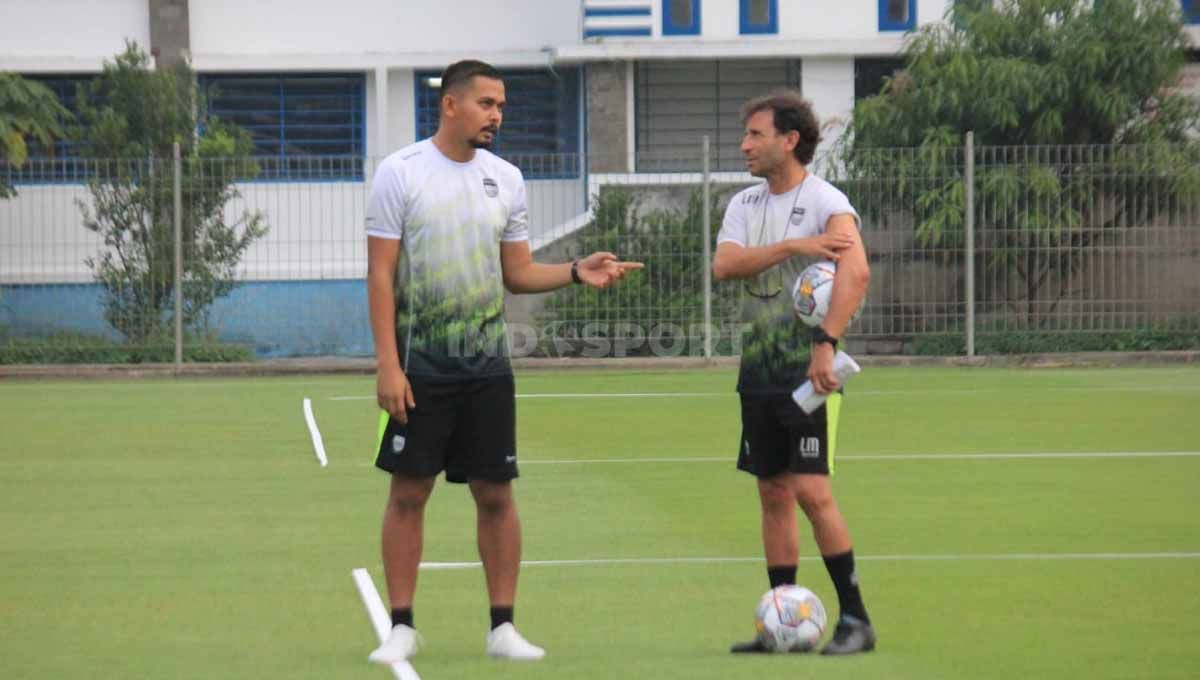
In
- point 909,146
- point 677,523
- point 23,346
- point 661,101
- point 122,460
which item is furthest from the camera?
point 661,101

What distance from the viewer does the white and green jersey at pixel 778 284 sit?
7129 mm

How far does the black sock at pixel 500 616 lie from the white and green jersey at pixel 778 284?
3.85ft

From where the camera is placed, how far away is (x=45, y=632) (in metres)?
7.40

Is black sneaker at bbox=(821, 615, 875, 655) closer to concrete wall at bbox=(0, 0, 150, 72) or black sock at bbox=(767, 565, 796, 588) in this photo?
black sock at bbox=(767, 565, 796, 588)

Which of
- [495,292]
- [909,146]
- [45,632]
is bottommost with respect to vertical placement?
[45,632]

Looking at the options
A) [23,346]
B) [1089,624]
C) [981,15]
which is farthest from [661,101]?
[1089,624]

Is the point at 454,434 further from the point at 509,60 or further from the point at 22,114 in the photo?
the point at 509,60

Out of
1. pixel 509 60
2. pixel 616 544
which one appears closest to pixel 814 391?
pixel 616 544

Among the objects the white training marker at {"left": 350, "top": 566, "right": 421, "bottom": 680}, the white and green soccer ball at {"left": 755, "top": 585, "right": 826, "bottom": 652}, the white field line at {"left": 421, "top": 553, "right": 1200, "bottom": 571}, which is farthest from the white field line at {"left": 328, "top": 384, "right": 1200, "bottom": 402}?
the white and green soccer ball at {"left": 755, "top": 585, "right": 826, "bottom": 652}

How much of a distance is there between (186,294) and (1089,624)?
651 inches

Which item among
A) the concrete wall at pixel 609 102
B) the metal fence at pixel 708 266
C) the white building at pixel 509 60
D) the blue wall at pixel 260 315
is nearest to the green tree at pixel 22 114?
the metal fence at pixel 708 266

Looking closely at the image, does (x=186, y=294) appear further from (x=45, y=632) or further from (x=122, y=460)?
(x=45, y=632)

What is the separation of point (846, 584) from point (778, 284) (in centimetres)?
110

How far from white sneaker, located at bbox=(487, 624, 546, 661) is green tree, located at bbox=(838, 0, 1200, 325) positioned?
1595cm
